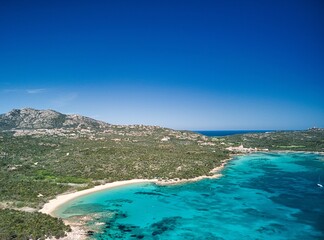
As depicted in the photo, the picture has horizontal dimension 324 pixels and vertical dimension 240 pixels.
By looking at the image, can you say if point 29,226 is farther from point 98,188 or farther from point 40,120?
point 40,120

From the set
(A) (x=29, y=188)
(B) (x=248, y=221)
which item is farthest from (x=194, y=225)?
(A) (x=29, y=188)

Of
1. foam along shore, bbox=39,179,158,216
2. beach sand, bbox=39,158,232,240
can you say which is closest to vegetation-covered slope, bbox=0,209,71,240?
beach sand, bbox=39,158,232,240

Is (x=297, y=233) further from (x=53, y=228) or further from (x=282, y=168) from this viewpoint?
(x=282, y=168)

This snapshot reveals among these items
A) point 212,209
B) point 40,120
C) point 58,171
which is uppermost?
point 40,120

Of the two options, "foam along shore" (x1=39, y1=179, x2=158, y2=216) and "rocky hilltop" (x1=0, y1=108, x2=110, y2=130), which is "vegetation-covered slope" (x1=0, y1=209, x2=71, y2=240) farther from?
"rocky hilltop" (x1=0, y1=108, x2=110, y2=130)

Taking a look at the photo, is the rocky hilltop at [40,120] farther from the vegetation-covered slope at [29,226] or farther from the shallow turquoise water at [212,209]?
the vegetation-covered slope at [29,226]

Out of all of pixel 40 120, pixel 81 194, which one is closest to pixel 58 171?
pixel 81 194

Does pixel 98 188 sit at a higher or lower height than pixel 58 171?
lower
